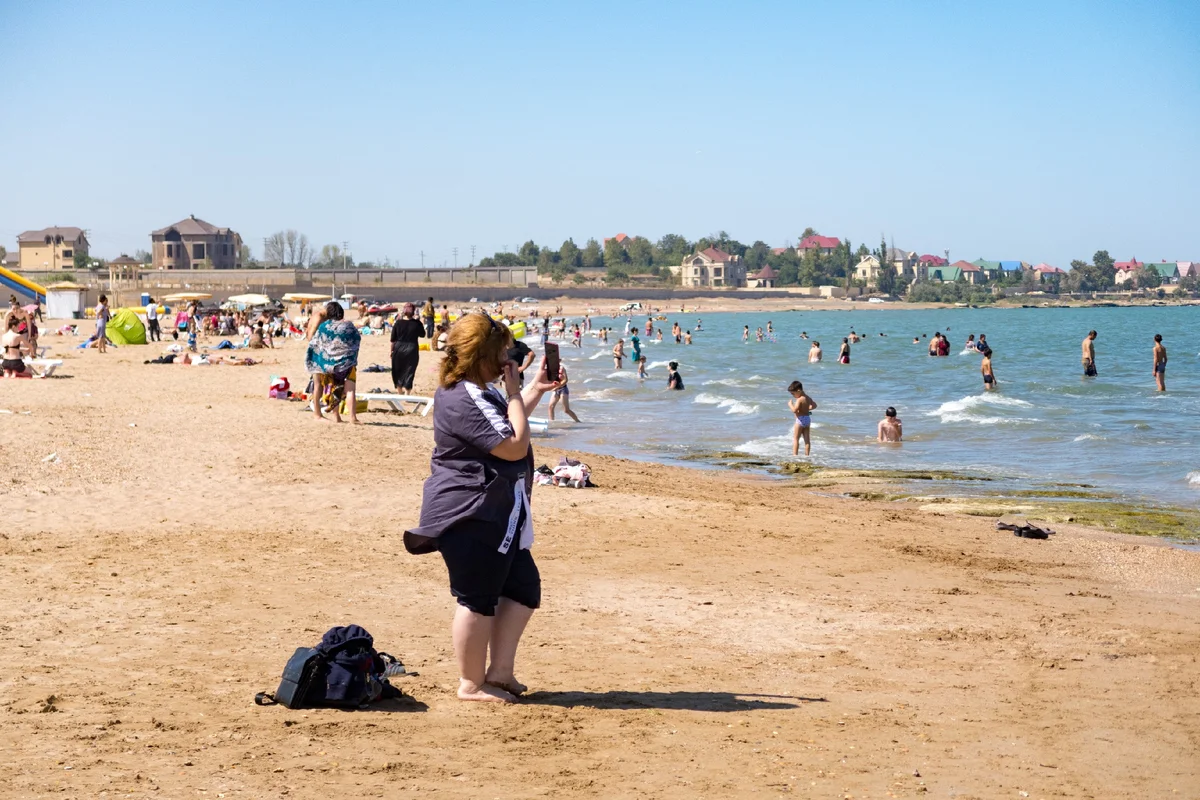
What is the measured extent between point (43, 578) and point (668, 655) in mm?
3750

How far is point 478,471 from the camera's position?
465 centimetres

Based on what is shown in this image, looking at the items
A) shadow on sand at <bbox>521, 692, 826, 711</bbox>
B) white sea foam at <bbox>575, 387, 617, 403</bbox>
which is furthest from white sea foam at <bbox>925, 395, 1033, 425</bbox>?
shadow on sand at <bbox>521, 692, 826, 711</bbox>

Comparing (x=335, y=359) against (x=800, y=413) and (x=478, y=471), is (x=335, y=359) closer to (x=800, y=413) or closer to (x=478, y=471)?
(x=800, y=413)

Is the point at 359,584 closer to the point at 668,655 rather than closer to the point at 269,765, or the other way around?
the point at 668,655

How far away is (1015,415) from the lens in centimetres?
2498

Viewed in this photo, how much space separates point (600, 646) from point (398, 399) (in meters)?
12.4

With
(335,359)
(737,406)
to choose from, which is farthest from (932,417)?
(335,359)

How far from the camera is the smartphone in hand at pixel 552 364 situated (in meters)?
4.93

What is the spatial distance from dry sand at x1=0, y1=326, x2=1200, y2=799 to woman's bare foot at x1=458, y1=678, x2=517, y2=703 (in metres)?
0.08

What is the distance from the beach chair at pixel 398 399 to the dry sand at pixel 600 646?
6099 millimetres

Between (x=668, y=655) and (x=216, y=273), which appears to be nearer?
(x=668, y=655)

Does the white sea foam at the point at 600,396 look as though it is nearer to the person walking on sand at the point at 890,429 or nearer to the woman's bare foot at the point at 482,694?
the person walking on sand at the point at 890,429

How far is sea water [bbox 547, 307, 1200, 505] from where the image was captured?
17312 mm

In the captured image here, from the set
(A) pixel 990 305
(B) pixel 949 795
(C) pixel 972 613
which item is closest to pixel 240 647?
(B) pixel 949 795
